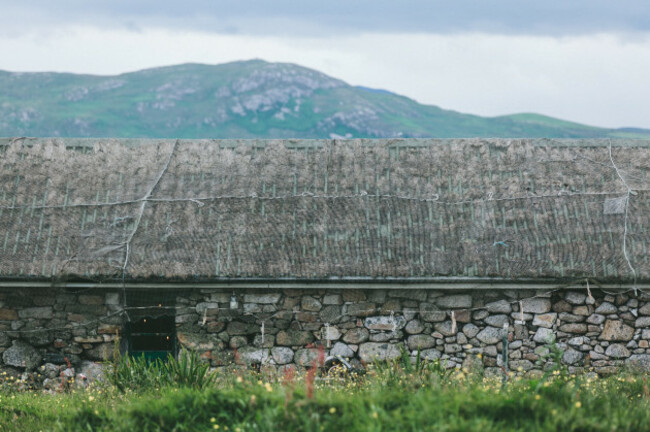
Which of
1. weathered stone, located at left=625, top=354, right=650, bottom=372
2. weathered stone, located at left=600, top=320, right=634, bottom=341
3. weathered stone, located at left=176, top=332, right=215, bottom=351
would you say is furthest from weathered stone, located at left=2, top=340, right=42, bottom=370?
weathered stone, located at left=625, top=354, right=650, bottom=372

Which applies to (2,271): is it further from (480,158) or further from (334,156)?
(480,158)

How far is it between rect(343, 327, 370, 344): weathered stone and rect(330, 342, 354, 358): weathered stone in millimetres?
89

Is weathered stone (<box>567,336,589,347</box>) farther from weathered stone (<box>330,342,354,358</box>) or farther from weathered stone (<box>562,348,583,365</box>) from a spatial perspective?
weathered stone (<box>330,342,354,358</box>)

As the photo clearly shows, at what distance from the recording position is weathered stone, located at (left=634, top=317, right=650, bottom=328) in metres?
9.27

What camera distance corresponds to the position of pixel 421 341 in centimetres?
922

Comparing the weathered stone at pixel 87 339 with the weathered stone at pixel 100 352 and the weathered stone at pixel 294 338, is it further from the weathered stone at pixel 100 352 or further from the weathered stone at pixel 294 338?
the weathered stone at pixel 294 338

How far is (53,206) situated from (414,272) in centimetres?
552

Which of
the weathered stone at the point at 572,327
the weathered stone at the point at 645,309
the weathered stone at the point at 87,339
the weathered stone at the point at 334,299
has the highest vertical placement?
the weathered stone at the point at 334,299

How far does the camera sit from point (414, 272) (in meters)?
9.08

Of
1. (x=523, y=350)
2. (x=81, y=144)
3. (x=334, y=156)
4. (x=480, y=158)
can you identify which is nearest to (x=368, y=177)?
(x=334, y=156)

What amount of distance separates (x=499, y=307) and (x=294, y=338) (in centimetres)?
288

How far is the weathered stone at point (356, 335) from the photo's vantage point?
9.19m

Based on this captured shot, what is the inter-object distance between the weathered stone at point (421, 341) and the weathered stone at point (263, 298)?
6.32 feet

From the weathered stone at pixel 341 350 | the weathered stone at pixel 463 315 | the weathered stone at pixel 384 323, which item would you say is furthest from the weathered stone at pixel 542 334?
the weathered stone at pixel 341 350
